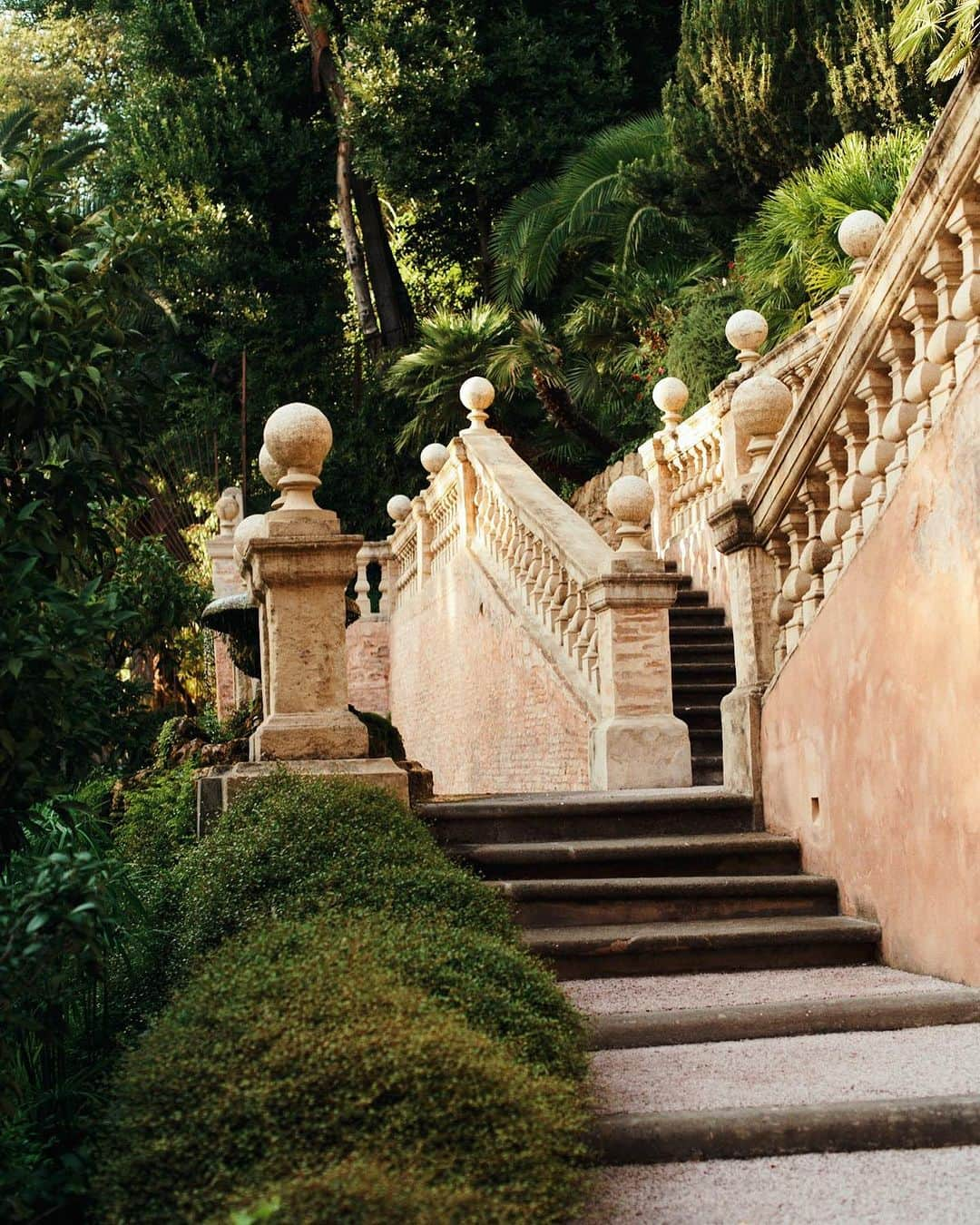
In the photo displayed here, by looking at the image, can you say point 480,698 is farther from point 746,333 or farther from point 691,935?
point 691,935

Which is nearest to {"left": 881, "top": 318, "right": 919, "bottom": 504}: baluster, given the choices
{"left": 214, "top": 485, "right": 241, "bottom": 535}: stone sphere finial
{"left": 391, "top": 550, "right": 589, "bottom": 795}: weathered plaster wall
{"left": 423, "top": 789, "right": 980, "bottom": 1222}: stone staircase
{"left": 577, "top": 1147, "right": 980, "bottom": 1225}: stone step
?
{"left": 423, "top": 789, "right": 980, "bottom": 1222}: stone staircase

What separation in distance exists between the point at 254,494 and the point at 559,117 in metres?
7.90

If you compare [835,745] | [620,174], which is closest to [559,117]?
[620,174]

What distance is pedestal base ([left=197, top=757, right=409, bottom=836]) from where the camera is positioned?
18.4 feet

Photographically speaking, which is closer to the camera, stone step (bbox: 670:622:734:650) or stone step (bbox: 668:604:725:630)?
stone step (bbox: 670:622:734:650)

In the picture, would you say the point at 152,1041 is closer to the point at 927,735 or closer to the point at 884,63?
the point at 927,735

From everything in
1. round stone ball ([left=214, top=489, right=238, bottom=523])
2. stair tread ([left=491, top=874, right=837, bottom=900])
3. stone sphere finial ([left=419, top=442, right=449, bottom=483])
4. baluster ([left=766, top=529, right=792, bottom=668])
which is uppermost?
round stone ball ([left=214, top=489, right=238, bottom=523])

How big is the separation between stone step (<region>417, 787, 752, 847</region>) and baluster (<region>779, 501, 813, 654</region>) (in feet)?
2.71

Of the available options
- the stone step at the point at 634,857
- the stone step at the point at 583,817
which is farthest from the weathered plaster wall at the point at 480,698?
the stone step at the point at 634,857

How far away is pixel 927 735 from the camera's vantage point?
16.1 ft

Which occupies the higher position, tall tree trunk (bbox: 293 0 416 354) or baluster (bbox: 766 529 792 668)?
tall tree trunk (bbox: 293 0 416 354)

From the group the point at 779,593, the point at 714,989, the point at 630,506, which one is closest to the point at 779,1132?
the point at 714,989

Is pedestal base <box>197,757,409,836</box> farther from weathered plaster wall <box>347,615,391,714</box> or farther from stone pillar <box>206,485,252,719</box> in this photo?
weathered plaster wall <box>347,615,391,714</box>

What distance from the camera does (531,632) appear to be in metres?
10.5
